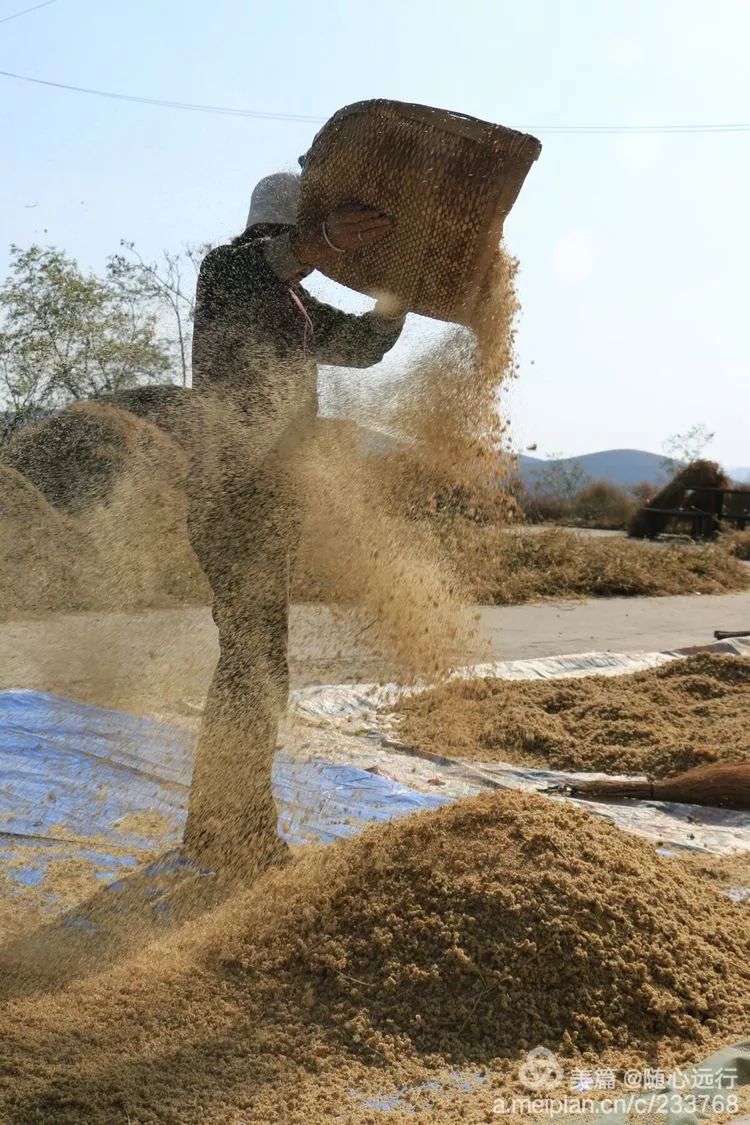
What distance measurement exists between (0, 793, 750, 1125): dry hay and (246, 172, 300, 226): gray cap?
1632 mm

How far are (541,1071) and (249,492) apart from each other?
1511 mm

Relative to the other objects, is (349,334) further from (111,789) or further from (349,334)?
(111,789)

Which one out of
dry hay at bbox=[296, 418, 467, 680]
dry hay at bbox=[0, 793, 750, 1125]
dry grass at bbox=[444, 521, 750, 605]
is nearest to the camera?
dry hay at bbox=[0, 793, 750, 1125]

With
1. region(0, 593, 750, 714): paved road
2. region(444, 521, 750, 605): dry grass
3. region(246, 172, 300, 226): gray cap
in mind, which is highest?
region(246, 172, 300, 226): gray cap

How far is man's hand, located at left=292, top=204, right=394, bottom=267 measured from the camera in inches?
104

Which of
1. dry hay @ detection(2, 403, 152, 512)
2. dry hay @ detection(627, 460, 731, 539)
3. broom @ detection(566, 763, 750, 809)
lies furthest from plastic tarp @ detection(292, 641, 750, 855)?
dry hay @ detection(627, 460, 731, 539)

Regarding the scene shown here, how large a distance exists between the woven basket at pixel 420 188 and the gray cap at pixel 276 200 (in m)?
0.12

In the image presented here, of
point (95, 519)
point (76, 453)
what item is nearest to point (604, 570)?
point (76, 453)

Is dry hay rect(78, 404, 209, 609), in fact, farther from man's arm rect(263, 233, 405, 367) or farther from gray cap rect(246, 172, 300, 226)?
gray cap rect(246, 172, 300, 226)

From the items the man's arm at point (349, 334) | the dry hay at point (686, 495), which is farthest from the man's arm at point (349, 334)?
the dry hay at point (686, 495)

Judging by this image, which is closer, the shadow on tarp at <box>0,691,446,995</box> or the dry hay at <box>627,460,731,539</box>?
the shadow on tarp at <box>0,691,446,995</box>

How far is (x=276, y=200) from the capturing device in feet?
9.37

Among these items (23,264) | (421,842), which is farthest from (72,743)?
(23,264)

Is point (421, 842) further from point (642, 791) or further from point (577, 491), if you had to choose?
point (577, 491)
